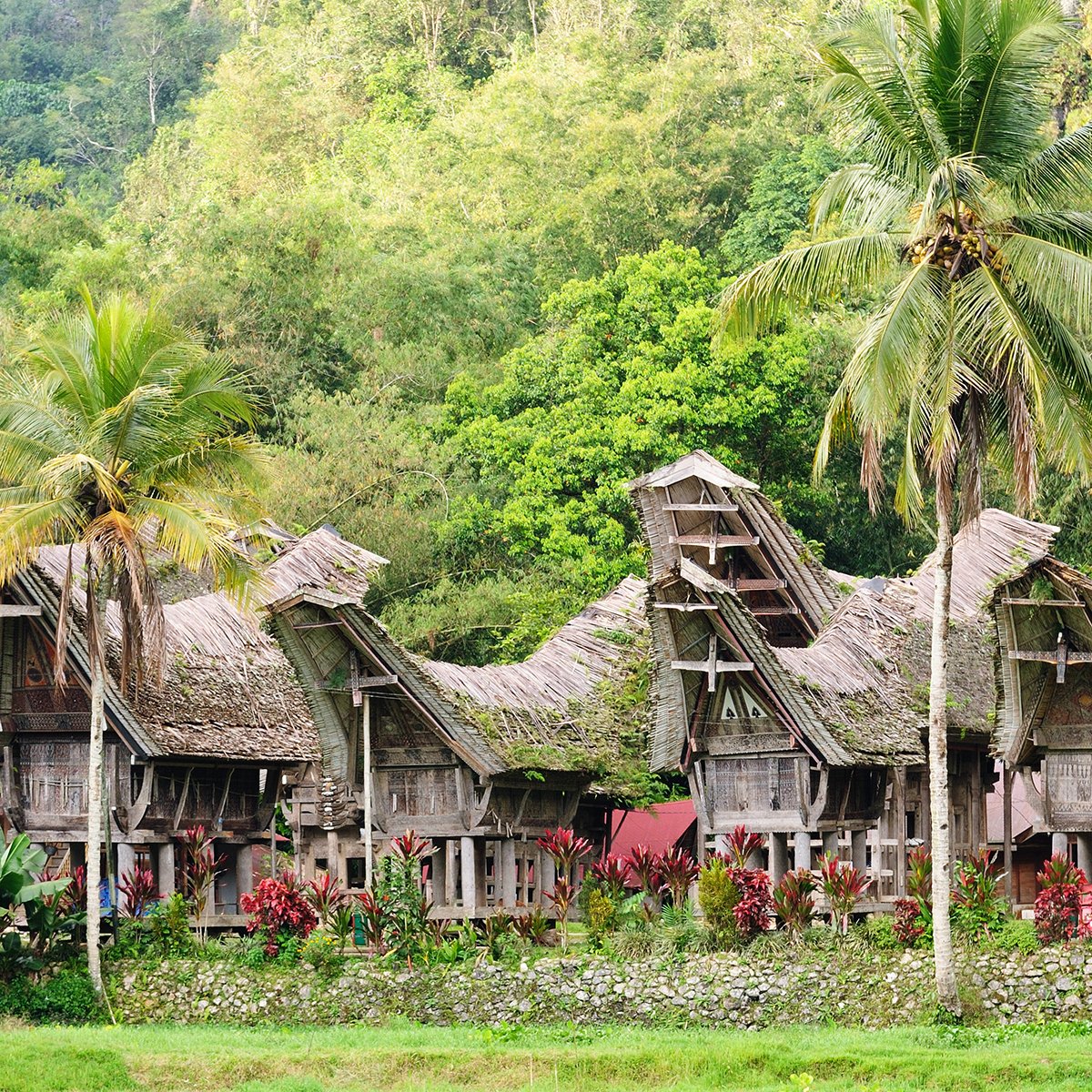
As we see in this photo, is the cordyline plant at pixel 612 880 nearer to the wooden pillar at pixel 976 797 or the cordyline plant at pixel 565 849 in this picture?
the cordyline plant at pixel 565 849

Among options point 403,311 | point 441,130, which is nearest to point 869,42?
point 403,311

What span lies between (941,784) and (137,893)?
1038cm

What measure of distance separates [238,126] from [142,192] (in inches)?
171

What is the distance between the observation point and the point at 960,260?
20.1 m

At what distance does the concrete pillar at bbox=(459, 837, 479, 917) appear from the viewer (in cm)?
2533

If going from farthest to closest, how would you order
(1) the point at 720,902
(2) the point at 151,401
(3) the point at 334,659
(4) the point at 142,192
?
(4) the point at 142,192
(3) the point at 334,659
(2) the point at 151,401
(1) the point at 720,902

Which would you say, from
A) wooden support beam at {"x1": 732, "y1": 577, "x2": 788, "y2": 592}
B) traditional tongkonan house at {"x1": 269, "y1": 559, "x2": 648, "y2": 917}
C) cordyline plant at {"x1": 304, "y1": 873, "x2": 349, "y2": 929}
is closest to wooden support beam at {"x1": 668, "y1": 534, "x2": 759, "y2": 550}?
wooden support beam at {"x1": 732, "y1": 577, "x2": 788, "y2": 592}

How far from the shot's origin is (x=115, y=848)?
25797 millimetres

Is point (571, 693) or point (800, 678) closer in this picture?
point (800, 678)

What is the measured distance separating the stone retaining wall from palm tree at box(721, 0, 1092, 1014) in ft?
2.48

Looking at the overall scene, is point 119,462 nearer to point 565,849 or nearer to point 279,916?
point 279,916

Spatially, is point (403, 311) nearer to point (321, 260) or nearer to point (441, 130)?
point (321, 260)

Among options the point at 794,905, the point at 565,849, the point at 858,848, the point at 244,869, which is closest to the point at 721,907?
the point at 794,905

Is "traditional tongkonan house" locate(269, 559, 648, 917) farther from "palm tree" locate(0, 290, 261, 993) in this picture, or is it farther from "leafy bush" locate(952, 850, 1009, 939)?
"leafy bush" locate(952, 850, 1009, 939)
